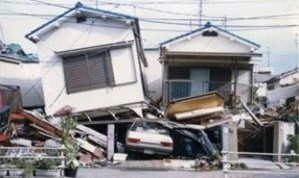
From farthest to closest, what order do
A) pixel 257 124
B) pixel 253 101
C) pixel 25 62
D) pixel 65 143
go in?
pixel 25 62
pixel 253 101
pixel 257 124
pixel 65 143

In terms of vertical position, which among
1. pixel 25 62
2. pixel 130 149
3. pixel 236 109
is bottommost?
pixel 130 149

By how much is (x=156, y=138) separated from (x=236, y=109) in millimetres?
5582

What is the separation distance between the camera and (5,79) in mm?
26812

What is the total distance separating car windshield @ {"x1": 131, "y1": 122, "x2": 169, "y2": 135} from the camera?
19.6m

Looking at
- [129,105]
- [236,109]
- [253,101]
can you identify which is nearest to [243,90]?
[253,101]

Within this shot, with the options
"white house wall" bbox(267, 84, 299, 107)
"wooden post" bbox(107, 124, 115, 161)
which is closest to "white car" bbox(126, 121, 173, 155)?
"wooden post" bbox(107, 124, 115, 161)

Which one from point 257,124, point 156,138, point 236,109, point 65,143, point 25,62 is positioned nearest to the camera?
point 65,143

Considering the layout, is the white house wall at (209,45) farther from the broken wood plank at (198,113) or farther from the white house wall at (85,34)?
the broken wood plank at (198,113)

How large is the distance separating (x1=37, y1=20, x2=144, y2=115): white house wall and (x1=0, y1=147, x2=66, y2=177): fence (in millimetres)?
6935

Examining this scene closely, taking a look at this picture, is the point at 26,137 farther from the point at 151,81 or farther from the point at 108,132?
the point at 151,81

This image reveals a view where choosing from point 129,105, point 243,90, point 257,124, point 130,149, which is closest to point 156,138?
point 130,149

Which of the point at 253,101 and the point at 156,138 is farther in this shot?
the point at 253,101

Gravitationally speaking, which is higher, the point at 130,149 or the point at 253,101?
the point at 253,101

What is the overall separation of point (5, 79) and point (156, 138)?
35.7 ft
